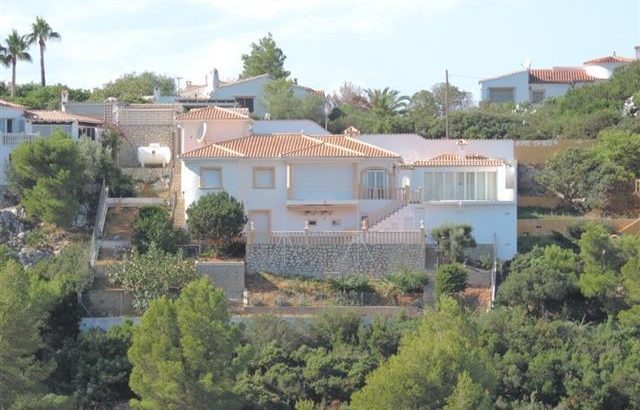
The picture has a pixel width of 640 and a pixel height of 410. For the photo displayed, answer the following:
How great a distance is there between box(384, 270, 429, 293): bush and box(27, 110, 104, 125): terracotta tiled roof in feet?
49.9

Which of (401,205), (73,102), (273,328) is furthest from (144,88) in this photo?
(273,328)

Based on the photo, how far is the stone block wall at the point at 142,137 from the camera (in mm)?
65188

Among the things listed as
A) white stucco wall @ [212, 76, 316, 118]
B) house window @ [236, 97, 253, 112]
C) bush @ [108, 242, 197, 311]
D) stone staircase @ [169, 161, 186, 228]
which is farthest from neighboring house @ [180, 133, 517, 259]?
house window @ [236, 97, 253, 112]

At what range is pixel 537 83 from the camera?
84.8 m

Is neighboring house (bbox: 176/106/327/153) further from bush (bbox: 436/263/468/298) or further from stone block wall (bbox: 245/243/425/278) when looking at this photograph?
bush (bbox: 436/263/468/298)

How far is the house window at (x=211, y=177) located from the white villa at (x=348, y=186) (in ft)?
0.10

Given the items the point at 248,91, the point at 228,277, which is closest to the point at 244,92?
the point at 248,91

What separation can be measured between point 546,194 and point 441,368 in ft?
60.0

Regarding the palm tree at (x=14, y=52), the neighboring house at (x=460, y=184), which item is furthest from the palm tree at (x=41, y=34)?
the neighboring house at (x=460, y=184)

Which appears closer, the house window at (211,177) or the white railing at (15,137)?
the house window at (211,177)

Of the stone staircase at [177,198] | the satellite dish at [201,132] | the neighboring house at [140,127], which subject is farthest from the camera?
the neighboring house at [140,127]

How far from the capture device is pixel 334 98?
274 feet

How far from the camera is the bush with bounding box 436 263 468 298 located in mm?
53125

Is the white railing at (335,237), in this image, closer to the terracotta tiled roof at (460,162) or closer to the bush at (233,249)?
the bush at (233,249)
